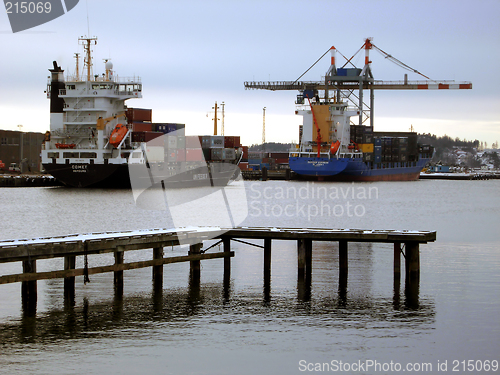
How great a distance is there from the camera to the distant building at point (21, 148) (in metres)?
96.2

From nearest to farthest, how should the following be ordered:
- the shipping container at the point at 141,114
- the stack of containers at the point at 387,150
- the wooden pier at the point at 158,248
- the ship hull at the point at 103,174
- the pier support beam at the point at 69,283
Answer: the wooden pier at the point at 158,248 < the pier support beam at the point at 69,283 < the ship hull at the point at 103,174 < the shipping container at the point at 141,114 < the stack of containers at the point at 387,150

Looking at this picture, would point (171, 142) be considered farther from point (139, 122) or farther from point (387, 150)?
point (387, 150)

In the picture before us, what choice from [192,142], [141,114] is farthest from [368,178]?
[141,114]

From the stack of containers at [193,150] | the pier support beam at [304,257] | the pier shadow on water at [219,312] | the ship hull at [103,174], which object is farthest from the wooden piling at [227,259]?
the stack of containers at [193,150]

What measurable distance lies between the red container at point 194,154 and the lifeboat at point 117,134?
1344 centimetres

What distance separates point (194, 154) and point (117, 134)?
16.8m

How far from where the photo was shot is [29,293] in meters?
16.2

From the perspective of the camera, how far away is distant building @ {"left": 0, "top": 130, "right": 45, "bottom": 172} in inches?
3789

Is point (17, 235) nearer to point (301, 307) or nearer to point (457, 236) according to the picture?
point (301, 307)

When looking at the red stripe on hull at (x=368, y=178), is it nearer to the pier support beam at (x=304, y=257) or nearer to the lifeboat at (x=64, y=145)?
the lifeboat at (x=64, y=145)

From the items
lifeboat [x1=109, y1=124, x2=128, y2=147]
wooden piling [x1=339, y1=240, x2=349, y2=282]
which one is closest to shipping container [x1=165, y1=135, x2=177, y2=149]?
lifeboat [x1=109, y1=124, x2=128, y2=147]

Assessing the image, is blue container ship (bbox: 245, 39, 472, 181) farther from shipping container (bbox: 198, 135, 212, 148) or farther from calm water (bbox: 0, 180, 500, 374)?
calm water (bbox: 0, 180, 500, 374)

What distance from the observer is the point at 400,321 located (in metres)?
15.2

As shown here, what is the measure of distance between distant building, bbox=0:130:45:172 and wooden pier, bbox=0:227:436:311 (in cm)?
7998
